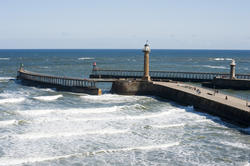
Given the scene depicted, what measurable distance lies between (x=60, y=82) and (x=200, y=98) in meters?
20.4

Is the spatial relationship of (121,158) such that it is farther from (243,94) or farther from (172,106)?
(243,94)

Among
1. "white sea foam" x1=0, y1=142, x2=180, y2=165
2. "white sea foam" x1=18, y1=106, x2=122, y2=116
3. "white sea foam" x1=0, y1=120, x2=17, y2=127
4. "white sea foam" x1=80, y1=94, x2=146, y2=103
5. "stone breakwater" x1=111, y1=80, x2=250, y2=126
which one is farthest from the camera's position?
"white sea foam" x1=80, y1=94, x2=146, y2=103

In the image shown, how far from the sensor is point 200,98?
1096 inches

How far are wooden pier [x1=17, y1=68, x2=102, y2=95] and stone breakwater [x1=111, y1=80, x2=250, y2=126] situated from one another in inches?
113

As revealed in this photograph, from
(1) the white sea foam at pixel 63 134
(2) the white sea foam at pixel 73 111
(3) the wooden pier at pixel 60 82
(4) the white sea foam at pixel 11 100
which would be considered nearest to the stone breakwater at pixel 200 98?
(3) the wooden pier at pixel 60 82

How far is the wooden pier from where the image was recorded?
3659cm

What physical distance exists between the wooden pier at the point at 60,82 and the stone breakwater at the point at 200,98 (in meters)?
2.86

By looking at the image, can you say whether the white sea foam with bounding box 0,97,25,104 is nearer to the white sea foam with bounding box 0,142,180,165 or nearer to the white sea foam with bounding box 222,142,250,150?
the white sea foam with bounding box 0,142,180,165

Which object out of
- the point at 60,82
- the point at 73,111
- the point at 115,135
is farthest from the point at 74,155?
the point at 60,82

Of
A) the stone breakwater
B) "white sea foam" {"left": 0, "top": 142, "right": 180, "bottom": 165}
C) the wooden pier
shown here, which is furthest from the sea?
the wooden pier

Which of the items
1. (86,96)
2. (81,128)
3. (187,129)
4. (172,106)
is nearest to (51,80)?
(86,96)

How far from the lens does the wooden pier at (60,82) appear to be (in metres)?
36.6

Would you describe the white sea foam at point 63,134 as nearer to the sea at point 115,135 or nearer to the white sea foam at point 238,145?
the sea at point 115,135

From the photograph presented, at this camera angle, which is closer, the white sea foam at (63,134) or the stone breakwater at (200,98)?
the white sea foam at (63,134)
